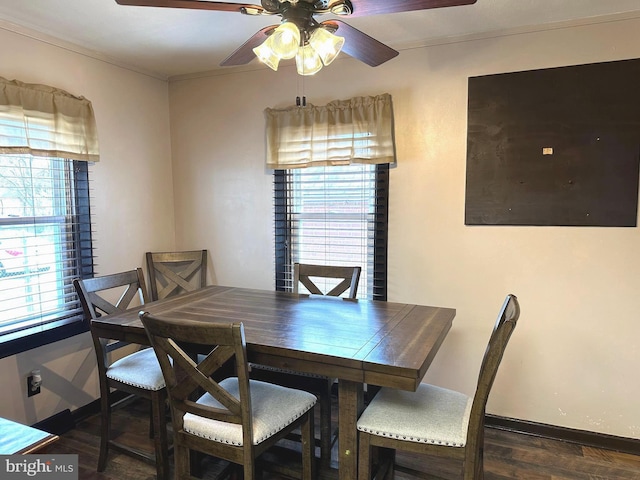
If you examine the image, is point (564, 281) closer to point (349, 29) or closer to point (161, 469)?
point (349, 29)

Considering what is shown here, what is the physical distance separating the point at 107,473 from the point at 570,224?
9.53ft

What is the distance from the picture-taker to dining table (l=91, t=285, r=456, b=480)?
5.06ft

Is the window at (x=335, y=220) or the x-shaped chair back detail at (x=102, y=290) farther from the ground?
the window at (x=335, y=220)

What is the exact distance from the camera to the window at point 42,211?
2.36 meters

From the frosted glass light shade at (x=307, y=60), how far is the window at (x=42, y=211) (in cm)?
168

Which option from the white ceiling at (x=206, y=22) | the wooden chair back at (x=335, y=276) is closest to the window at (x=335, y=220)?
the wooden chair back at (x=335, y=276)

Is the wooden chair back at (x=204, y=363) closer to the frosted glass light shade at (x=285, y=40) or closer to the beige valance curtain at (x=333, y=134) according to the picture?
the frosted glass light shade at (x=285, y=40)

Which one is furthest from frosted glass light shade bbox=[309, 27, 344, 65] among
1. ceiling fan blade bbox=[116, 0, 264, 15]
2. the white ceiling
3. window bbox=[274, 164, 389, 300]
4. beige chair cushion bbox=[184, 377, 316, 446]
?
beige chair cushion bbox=[184, 377, 316, 446]

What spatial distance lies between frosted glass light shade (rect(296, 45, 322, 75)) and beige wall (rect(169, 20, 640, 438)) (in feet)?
3.62

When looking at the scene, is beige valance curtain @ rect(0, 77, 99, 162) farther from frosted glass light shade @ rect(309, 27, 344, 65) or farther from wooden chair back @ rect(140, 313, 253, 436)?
frosted glass light shade @ rect(309, 27, 344, 65)

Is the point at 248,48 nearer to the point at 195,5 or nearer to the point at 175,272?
the point at 195,5

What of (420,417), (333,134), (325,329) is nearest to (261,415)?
(325,329)

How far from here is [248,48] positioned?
1884 mm

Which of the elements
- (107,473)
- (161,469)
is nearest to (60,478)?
(161,469)
